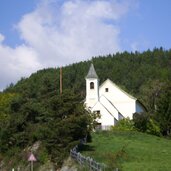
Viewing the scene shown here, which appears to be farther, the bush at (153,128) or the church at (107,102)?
the church at (107,102)

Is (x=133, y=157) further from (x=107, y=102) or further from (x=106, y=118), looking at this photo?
(x=107, y=102)

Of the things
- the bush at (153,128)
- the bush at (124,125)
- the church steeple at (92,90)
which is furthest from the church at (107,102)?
the bush at (153,128)

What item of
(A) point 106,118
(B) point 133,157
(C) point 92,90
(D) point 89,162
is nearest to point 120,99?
(C) point 92,90

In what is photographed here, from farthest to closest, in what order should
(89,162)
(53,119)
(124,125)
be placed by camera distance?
(124,125)
(53,119)
(89,162)

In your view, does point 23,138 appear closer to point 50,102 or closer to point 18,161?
point 18,161

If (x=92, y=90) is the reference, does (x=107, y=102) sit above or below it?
below

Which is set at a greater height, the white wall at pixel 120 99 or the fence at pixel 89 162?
the white wall at pixel 120 99

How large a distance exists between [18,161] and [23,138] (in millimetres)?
3494

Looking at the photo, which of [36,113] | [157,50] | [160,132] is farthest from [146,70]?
[36,113]

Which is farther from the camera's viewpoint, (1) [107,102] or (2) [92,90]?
(2) [92,90]

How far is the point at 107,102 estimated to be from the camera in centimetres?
6925

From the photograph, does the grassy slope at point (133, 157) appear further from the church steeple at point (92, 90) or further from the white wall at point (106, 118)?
the church steeple at point (92, 90)

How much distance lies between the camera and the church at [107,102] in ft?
215

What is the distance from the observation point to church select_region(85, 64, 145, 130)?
215 ft
